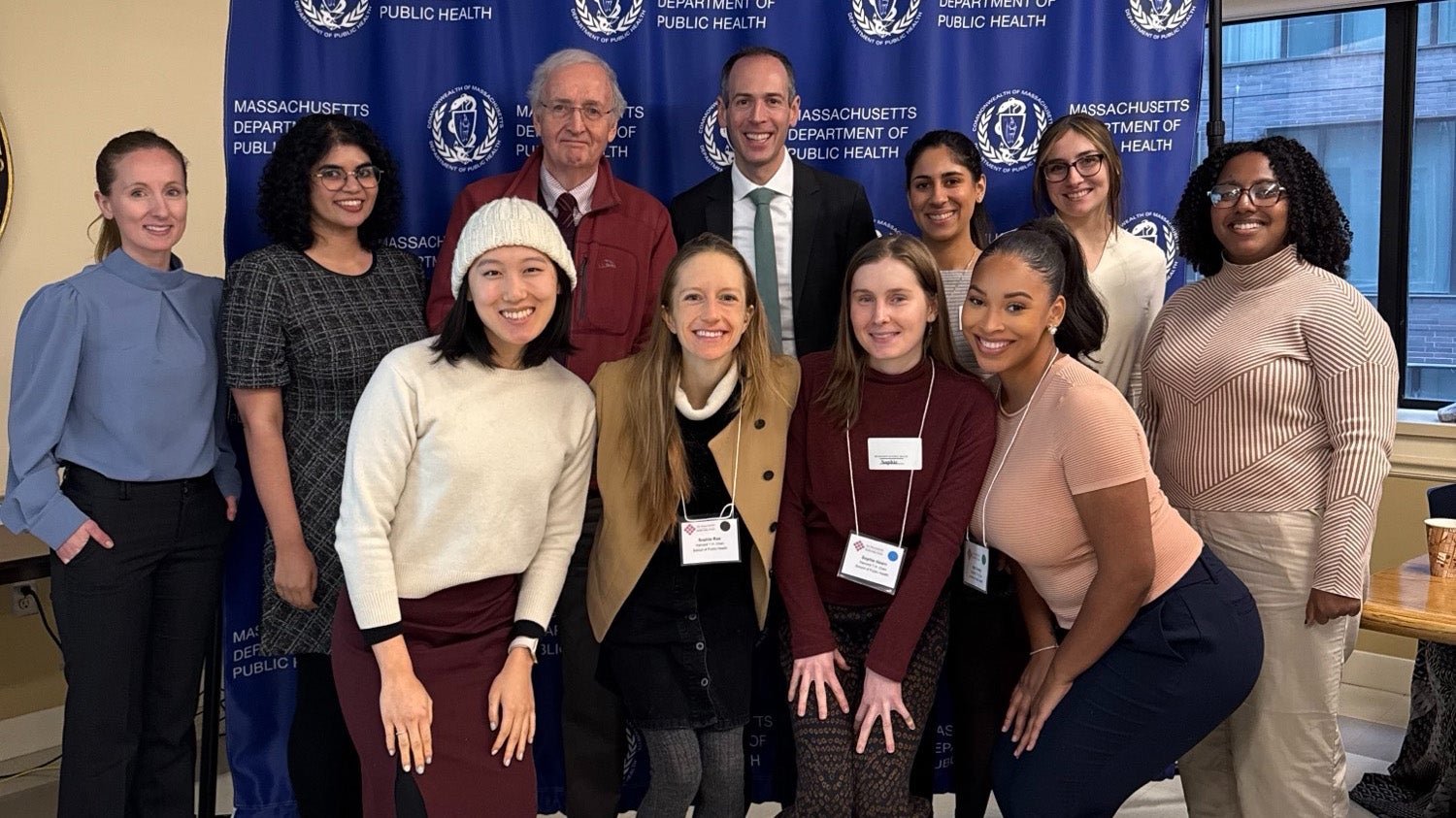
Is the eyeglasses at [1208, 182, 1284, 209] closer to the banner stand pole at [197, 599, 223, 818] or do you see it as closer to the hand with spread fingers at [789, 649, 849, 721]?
the hand with spread fingers at [789, 649, 849, 721]

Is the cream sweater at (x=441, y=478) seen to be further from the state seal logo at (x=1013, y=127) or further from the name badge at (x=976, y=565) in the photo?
the state seal logo at (x=1013, y=127)

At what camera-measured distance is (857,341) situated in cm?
246

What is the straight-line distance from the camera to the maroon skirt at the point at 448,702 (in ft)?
6.81

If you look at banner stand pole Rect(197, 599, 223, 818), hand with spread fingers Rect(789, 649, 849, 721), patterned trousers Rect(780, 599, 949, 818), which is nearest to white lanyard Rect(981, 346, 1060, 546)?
patterned trousers Rect(780, 599, 949, 818)

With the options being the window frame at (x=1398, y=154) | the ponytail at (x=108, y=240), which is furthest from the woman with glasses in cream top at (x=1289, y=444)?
the ponytail at (x=108, y=240)

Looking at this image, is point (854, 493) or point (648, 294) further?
point (648, 294)

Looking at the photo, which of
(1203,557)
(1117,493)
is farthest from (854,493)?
(1203,557)

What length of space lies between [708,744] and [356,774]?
0.97m

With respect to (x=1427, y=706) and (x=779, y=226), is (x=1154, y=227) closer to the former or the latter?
(x=779, y=226)

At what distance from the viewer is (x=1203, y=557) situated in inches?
91.7

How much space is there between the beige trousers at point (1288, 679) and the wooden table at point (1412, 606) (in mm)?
61

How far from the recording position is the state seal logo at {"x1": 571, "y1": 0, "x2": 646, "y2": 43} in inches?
130

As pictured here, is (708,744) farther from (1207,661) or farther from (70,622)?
(70,622)

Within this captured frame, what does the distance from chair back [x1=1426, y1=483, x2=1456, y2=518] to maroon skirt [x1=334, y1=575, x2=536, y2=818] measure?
287 cm
